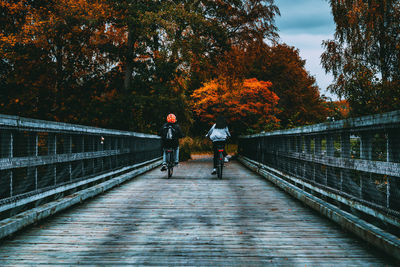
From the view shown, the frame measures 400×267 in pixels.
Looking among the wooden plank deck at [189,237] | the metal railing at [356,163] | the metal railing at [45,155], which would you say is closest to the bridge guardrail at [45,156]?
the metal railing at [45,155]

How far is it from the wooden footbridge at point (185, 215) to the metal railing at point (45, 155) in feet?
0.06

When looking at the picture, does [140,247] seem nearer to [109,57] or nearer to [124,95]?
[124,95]

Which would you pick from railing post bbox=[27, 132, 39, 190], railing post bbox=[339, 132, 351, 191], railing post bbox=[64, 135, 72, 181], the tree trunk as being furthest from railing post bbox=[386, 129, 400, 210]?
the tree trunk

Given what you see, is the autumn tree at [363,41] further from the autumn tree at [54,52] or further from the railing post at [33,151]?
the railing post at [33,151]

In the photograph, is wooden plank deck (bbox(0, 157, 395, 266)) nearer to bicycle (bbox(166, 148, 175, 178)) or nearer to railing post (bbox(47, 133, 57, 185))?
railing post (bbox(47, 133, 57, 185))

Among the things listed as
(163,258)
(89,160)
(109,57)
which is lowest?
(163,258)

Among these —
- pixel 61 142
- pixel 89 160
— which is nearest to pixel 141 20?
pixel 89 160

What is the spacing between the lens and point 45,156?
644 centimetres

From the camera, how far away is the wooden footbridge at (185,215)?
13.7 ft

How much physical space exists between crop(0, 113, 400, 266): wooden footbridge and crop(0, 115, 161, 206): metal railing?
0.06 feet

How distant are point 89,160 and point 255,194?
12.0ft

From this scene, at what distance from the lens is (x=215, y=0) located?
2238 cm

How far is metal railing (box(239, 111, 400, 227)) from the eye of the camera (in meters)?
4.39

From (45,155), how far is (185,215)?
2.39 m
